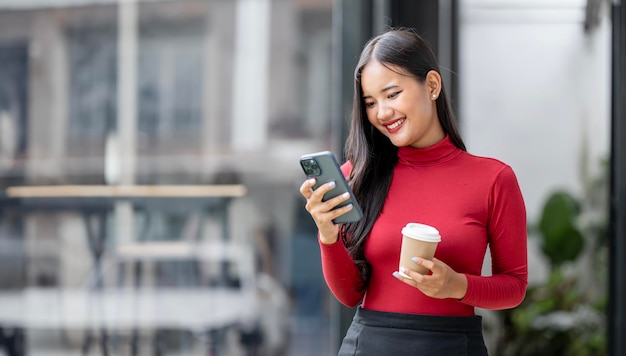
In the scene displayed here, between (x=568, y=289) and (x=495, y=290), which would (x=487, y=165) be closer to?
(x=495, y=290)

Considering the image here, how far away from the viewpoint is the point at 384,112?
58.9 inches

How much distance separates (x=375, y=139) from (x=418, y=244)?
0.33 m

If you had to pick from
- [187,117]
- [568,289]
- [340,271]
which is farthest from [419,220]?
[568,289]

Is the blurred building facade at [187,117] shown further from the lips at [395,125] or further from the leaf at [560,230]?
the leaf at [560,230]

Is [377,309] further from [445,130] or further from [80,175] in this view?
[80,175]

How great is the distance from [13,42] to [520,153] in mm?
4295

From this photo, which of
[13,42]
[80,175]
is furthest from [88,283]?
[13,42]

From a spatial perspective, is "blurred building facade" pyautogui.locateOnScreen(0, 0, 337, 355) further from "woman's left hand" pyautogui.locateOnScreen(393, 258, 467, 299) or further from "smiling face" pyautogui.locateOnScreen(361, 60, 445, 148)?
"woman's left hand" pyautogui.locateOnScreen(393, 258, 467, 299)

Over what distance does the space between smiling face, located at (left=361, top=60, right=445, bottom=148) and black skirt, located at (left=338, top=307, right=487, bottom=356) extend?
1.05 feet

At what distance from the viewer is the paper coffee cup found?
1.34 metres

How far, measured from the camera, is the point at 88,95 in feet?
12.0

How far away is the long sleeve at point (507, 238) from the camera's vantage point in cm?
148

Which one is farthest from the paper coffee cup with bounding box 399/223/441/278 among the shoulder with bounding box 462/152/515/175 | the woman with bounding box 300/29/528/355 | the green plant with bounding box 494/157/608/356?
the green plant with bounding box 494/157/608/356

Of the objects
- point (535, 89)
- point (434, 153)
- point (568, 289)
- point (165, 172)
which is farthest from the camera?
point (535, 89)
